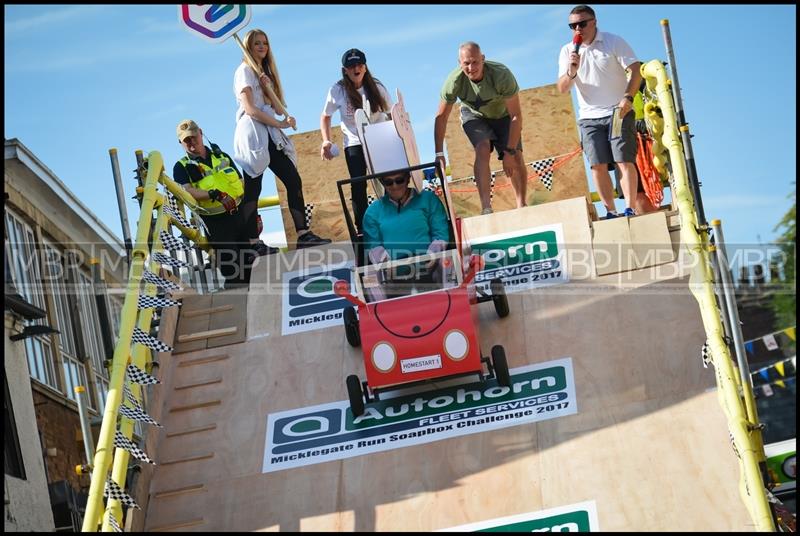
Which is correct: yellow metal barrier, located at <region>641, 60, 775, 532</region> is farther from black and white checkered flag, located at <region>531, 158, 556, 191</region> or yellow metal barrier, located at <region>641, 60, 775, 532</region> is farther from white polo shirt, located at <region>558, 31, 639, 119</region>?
black and white checkered flag, located at <region>531, 158, 556, 191</region>

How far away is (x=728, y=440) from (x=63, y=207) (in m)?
11.8

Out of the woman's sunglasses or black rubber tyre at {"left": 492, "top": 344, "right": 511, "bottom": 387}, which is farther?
the woman's sunglasses

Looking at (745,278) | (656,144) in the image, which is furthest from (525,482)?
(745,278)

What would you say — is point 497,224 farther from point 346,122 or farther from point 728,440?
point 728,440

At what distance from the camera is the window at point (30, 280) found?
44.8ft

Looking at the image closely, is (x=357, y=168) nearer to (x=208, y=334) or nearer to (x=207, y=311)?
(x=207, y=311)

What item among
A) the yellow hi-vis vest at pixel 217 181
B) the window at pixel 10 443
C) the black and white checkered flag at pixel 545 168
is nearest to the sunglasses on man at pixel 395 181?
the yellow hi-vis vest at pixel 217 181

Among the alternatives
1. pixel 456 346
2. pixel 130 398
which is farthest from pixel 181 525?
pixel 456 346

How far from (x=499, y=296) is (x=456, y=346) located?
78cm

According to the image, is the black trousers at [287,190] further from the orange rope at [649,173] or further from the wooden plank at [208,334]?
the orange rope at [649,173]

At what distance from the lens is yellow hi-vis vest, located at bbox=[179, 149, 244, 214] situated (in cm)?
1034

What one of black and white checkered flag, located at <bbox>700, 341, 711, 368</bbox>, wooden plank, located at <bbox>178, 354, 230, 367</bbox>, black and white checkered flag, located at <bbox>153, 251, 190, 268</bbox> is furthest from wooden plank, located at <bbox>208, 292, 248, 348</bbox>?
black and white checkered flag, located at <bbox>700, 341, 711, 368</bbox>

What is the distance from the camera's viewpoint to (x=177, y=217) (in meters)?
9.73

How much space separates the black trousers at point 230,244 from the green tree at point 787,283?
3177 cm
